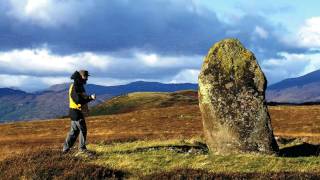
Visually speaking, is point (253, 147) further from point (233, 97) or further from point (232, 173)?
point (232, 173)

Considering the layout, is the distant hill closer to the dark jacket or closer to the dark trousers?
the dark trousers

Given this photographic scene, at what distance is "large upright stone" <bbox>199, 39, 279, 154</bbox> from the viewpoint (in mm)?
25781

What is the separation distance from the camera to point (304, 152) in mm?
28781

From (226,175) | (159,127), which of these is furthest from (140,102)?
(226,175)

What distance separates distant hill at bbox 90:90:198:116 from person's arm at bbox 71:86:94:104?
392 feet

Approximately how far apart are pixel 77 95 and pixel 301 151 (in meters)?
12.5

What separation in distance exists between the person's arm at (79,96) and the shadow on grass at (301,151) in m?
10.1

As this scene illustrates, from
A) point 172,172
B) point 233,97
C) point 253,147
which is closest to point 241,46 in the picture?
point 233,97

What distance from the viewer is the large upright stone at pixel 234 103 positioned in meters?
25.8

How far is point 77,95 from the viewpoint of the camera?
24.2m

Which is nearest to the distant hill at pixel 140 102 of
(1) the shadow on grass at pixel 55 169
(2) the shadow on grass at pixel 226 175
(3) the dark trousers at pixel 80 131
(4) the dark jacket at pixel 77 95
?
(3) the dark trousers at pixel 80 131

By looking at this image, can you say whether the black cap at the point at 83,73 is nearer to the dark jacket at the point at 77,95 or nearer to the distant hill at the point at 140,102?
the dark jacket at the point at 77,95

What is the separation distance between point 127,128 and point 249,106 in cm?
4070

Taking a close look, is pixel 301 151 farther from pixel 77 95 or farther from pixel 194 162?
pixel 77 95
